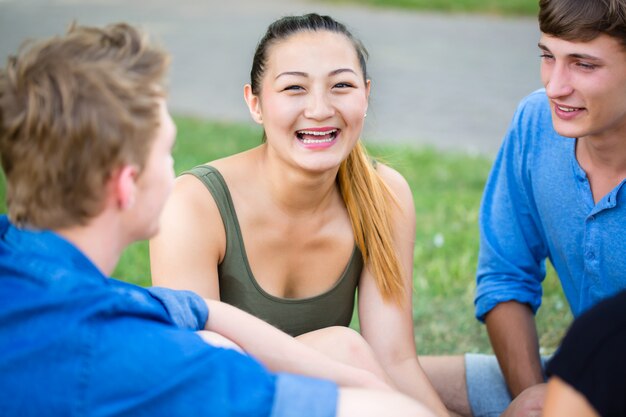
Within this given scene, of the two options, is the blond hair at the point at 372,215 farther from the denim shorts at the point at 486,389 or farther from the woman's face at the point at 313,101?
the denim shorts at the point at 486,389

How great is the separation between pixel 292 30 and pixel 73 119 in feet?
4.66

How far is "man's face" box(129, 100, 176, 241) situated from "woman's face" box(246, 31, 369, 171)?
1.06 meters

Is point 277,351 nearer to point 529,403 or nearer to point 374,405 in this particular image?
point 374,405

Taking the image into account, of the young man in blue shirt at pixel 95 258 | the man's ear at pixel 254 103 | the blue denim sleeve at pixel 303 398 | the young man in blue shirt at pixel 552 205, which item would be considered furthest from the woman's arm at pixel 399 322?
the blue denim sleeve at pixel 303 398

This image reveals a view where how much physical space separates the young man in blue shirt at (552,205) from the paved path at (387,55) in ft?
11.3

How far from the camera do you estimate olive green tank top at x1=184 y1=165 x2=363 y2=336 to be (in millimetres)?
3023

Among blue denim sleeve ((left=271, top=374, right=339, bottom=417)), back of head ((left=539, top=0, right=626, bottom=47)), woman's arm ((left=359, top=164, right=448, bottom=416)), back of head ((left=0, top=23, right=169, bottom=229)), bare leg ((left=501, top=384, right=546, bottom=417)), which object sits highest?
back of head ((left=539, top=0, right=626, bottom=47))

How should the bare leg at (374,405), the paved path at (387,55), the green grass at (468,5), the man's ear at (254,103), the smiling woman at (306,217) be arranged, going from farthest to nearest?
the green grass at (468,5) → the paved path at (387,55) → the man's ear at (254,103) → the smiling woman at (306,217) → the bare leg at (374,405)

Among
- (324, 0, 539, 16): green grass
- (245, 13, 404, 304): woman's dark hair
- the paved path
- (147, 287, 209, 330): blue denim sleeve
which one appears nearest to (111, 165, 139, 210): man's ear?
(147, 287, 209, 330): blue denim sleeve

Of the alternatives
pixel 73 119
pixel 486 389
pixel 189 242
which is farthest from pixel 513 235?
pixel 73 119

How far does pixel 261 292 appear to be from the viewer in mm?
3070

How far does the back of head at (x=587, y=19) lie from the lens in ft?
9.23

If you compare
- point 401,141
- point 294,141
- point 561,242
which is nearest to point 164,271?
point 294,141

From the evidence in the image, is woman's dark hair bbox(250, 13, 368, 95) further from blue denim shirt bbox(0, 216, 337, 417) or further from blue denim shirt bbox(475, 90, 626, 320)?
blue denim shirt bbox(0, 216, 337, 417)
